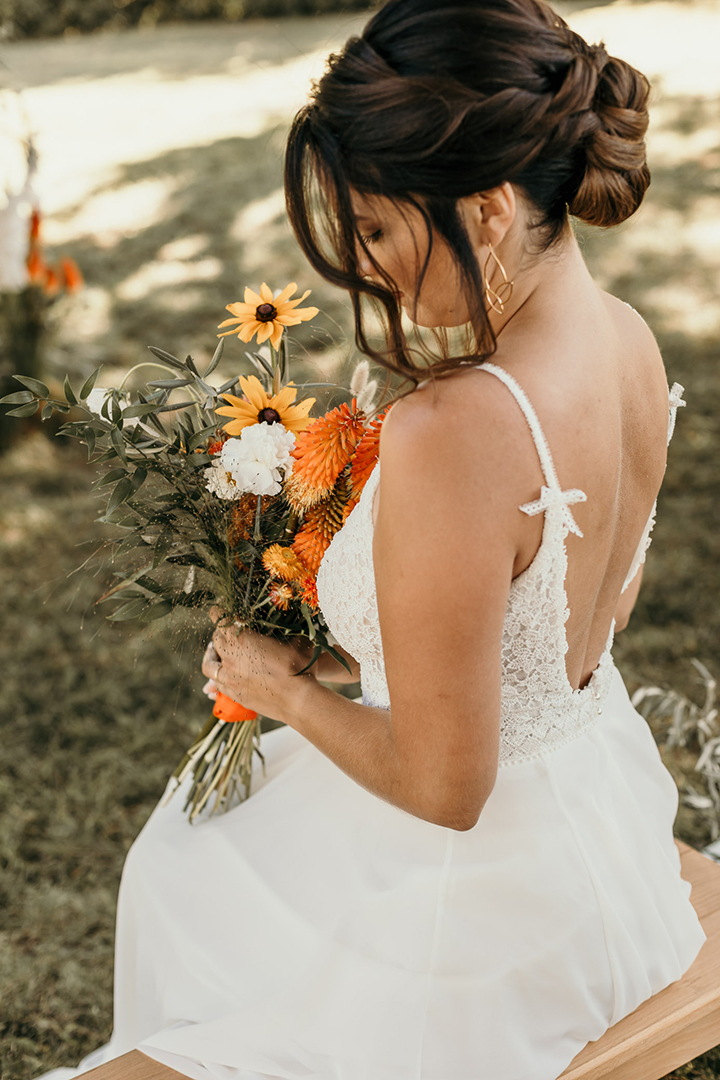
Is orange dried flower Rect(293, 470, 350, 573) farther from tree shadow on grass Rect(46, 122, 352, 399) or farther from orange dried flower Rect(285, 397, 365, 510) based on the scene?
tree shadow on grass Rect(46, 122, 352, 399)

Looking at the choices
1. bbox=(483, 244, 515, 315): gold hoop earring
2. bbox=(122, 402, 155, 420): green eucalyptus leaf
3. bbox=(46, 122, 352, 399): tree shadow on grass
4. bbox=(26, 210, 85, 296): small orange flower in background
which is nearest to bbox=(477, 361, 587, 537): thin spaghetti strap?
bbox=(483, 244, 515, 315): gold hoop earring

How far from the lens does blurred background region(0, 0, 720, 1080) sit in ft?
8.45

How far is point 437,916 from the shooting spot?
1.40 meters

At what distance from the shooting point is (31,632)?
360 cm

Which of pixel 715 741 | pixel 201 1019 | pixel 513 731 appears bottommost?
pixel 715 741

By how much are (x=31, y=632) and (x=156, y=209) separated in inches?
180

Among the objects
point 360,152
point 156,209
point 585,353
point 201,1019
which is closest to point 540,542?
point 585,353

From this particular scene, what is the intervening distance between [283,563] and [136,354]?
174 inches

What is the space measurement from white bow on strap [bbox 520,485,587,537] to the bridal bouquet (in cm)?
33

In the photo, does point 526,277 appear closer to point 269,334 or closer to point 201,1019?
point 269,334

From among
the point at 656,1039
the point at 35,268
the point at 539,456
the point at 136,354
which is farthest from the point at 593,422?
the point at 136,354

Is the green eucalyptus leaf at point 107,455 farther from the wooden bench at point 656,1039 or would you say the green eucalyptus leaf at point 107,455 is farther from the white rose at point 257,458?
the wooden bench at point 656,1039

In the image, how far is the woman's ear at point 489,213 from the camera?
42.9 inches

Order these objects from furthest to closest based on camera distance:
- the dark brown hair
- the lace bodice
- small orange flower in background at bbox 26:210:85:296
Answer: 1. small orange flower in background at bbox 26:210:85:296
2. the lace bodice
3. the dark brown hair
